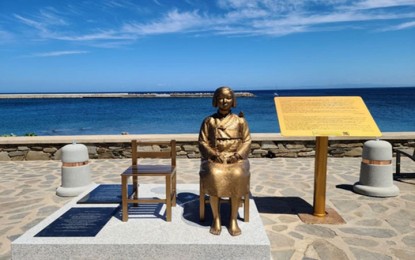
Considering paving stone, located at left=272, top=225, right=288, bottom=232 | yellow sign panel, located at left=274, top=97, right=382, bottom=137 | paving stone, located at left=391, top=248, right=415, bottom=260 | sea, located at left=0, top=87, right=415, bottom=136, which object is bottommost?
sea, located at left=0, top=87, right=415, bottom=136

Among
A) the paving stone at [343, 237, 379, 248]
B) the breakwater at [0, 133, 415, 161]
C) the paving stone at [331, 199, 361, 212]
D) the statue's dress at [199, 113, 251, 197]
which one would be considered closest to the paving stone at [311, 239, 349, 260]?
the paving stone at [343, 237, 379, 248]

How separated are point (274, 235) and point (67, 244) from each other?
2498mm

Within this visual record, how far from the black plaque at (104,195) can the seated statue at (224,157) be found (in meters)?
1.83

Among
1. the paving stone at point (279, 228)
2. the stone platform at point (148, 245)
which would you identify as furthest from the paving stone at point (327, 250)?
the stone platform at point (148, 245)

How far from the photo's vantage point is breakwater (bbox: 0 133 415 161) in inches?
352

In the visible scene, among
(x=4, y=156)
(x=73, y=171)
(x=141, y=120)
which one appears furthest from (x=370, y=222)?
(x=141, y=120)

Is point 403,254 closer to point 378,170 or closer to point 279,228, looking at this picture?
point 279,228

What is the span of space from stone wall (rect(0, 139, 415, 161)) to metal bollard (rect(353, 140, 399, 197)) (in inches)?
129

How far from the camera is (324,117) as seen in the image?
474 centimetres

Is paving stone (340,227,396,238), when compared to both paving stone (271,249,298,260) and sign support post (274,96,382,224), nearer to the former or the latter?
sign support post (274,96,382,224)

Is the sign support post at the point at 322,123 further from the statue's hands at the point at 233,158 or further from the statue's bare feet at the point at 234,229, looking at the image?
the statue's bare feet at the point at 234,229

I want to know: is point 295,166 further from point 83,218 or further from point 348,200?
point 83,218

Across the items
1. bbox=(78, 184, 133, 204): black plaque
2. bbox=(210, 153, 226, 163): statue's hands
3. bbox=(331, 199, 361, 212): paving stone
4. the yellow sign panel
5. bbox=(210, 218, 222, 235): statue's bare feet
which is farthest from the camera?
bbox=(331, 199, 361, 212): paving stone

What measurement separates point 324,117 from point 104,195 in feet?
11.9
